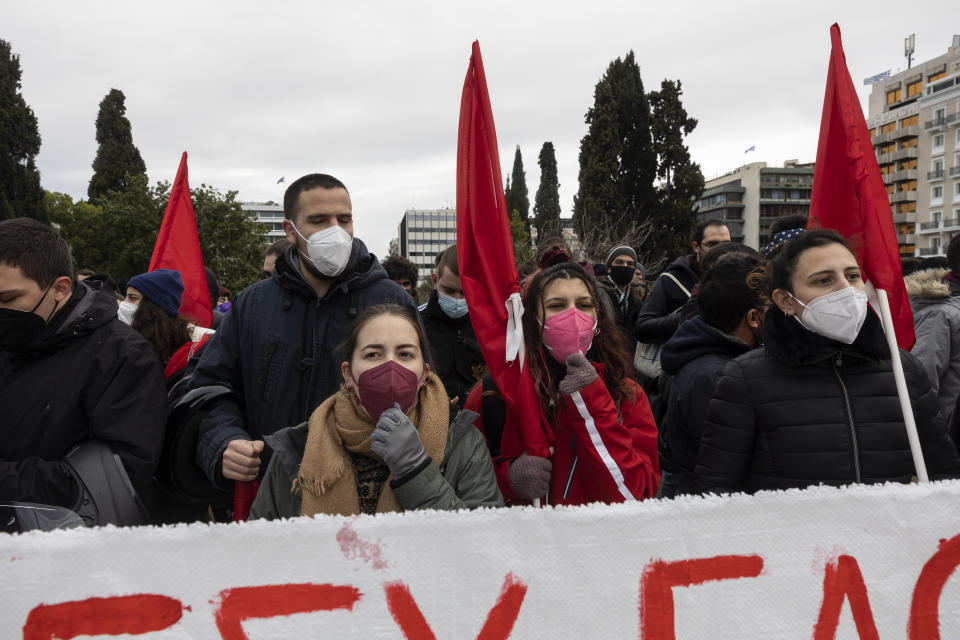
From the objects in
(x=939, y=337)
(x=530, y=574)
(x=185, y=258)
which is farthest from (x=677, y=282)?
(x=185, y=258)

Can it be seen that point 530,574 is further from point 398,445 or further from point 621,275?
point 621,275

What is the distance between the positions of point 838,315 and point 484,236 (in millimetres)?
1142

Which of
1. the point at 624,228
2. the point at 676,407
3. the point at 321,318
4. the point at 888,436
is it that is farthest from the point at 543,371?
the point at 624,228

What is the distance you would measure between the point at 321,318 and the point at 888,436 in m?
1.87

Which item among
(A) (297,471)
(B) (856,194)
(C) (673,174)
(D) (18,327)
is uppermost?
(C) (673,174)

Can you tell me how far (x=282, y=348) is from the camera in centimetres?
236

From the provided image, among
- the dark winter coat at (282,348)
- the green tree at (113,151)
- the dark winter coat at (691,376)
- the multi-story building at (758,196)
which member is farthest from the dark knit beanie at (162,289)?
the multi-story building at (758,196)

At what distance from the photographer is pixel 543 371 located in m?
2.38

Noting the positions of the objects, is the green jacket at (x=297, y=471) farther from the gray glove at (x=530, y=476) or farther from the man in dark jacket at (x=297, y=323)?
the man in dark jacket at (x=297, y=323)

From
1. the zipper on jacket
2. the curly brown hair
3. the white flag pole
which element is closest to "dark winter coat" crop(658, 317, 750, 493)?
the zipper on jacket

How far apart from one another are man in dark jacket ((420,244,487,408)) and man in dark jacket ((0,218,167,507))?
5.88 feet

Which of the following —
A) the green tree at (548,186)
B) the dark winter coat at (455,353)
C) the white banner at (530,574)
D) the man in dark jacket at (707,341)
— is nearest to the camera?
the white banner at (530,574)

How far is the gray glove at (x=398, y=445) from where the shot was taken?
1732mm

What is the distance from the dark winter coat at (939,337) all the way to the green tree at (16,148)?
28.1 meters
